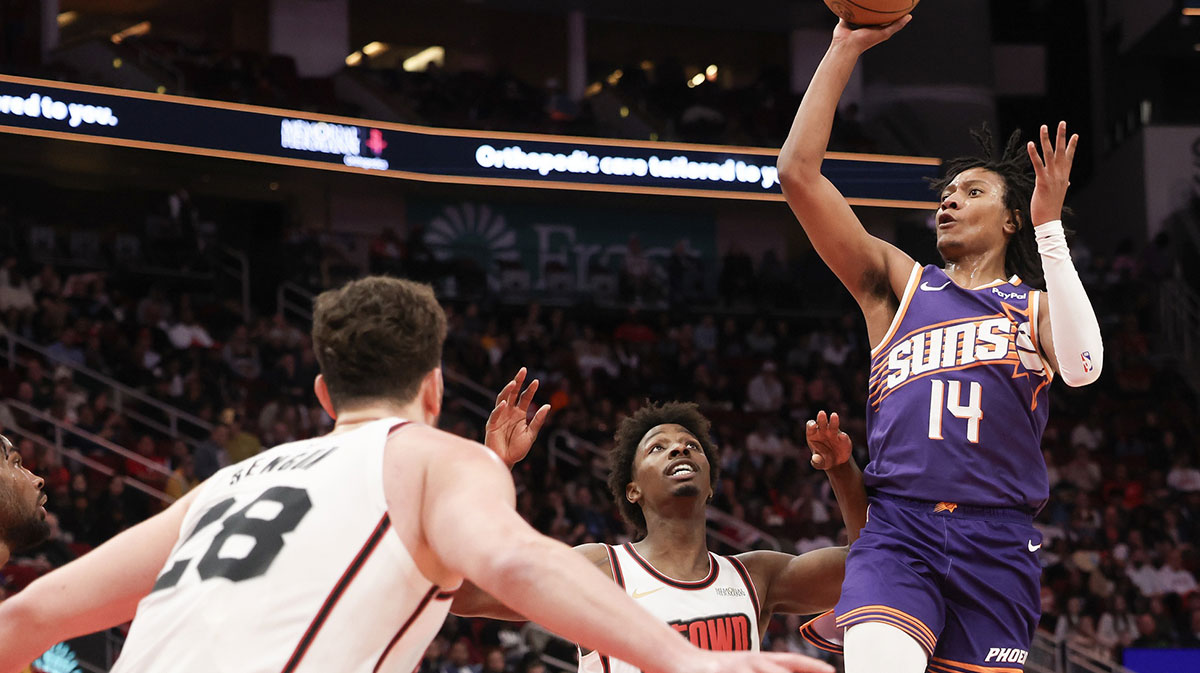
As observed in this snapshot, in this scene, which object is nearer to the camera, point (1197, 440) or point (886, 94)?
point (1197, 440)

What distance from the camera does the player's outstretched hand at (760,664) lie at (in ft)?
7.29

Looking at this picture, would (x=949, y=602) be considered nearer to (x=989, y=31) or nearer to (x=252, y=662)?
(x=252, y=662)

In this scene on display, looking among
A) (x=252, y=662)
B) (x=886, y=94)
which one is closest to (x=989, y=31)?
(x=886, y=94)

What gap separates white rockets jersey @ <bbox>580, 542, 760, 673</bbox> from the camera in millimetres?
4992

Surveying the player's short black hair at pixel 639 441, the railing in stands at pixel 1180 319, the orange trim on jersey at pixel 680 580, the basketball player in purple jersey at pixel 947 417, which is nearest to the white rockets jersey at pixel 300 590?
the basketball player in purple jersey at pixel 947 417

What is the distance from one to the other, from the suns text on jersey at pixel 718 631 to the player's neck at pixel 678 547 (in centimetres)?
24

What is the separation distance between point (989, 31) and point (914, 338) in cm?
2236

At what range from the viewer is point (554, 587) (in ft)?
7.66

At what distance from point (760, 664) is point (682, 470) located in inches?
123

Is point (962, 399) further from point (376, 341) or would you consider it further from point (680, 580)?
point (376, 341)

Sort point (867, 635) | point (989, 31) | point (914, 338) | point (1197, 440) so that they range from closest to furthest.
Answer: point (867, 635)
point (914, 338)
point (1197, 440)
point (989, 31)

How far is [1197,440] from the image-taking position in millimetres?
18281

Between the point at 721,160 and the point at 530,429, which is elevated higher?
the point at 721,160

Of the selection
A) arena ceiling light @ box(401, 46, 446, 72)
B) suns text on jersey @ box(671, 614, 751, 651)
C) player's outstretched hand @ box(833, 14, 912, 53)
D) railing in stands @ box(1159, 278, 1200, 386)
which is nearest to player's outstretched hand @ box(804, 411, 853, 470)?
suns text on jersey @ box(671, 614, 751, 651)
